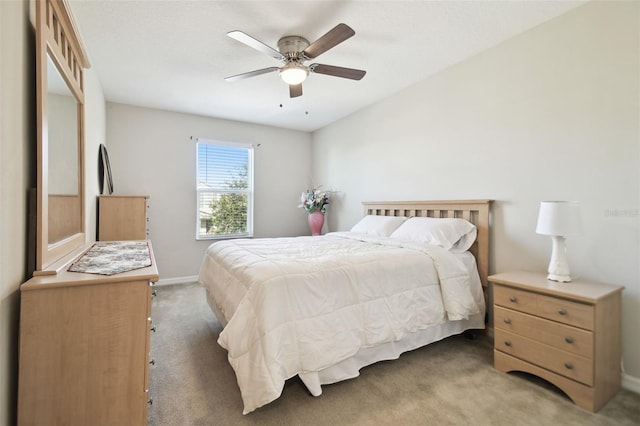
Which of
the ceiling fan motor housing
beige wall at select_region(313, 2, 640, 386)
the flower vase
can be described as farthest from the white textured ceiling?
the flower vase

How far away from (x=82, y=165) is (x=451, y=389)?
9.75 ft

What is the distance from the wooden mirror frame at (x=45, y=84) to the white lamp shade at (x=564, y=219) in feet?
8.99

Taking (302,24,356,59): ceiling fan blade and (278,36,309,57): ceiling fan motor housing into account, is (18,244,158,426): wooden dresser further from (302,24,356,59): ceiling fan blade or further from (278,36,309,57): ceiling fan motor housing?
(278,36,309,57): ceiling fan motor housing

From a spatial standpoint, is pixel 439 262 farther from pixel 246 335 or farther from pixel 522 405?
pixel 246 335

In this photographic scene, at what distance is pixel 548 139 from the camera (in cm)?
232

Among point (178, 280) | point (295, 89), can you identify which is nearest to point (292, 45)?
point (295, 89)

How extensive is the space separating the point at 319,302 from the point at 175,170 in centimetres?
363

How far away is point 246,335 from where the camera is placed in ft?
5.47

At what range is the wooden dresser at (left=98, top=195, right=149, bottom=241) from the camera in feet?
9.93

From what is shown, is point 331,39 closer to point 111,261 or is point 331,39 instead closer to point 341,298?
point 341,298

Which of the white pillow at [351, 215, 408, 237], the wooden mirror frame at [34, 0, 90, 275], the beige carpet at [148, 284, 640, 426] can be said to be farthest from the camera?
the white pillow at [351, 215, 408, 237]

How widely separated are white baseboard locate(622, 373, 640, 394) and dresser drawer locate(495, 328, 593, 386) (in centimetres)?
52

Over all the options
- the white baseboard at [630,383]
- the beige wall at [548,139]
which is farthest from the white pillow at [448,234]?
the white baseboard at [630,383]

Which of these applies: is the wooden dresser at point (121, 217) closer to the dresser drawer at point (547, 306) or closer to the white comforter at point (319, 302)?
the white comforter at point (319, 302)
